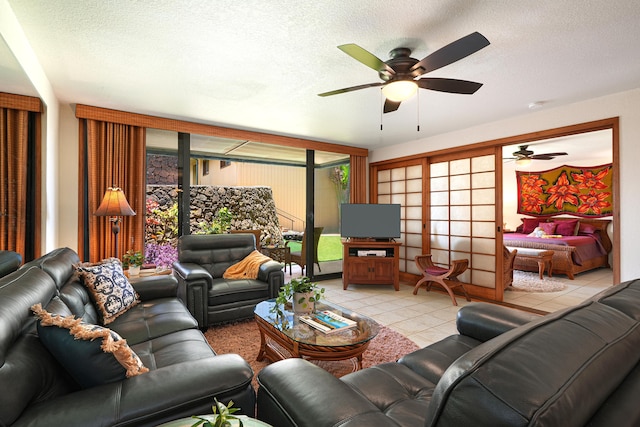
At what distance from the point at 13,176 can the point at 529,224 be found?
8.62 meters

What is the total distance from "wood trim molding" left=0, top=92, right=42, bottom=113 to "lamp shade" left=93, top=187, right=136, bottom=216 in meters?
0.89

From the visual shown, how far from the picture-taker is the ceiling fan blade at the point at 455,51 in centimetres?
167

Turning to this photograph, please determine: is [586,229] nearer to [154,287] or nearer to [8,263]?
[154,287]

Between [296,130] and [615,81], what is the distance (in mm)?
3364

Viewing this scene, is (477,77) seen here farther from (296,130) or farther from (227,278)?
(227,278)

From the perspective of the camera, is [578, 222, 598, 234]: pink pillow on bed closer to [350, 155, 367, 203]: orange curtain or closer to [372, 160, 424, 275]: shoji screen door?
[372, 160, 424, 275]: shoji screen door

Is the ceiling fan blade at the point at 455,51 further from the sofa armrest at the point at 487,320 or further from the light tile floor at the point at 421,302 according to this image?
the light tile floor at the point at 421,302

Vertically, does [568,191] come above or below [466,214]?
above

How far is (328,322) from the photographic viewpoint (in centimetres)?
217

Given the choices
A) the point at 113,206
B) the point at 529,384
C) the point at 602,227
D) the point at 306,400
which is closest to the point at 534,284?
the point at 602,227

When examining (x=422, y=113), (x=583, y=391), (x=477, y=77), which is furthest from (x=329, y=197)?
(x=583, y=391)

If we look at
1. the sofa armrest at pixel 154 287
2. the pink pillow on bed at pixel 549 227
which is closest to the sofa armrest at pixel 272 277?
the sofa armrest at pixel 154 287

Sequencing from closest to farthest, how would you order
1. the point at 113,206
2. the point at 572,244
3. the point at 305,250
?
1. the point at 113,206
2. the point at 305,250
3. the point at 572,244

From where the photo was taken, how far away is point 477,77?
2.67 m
